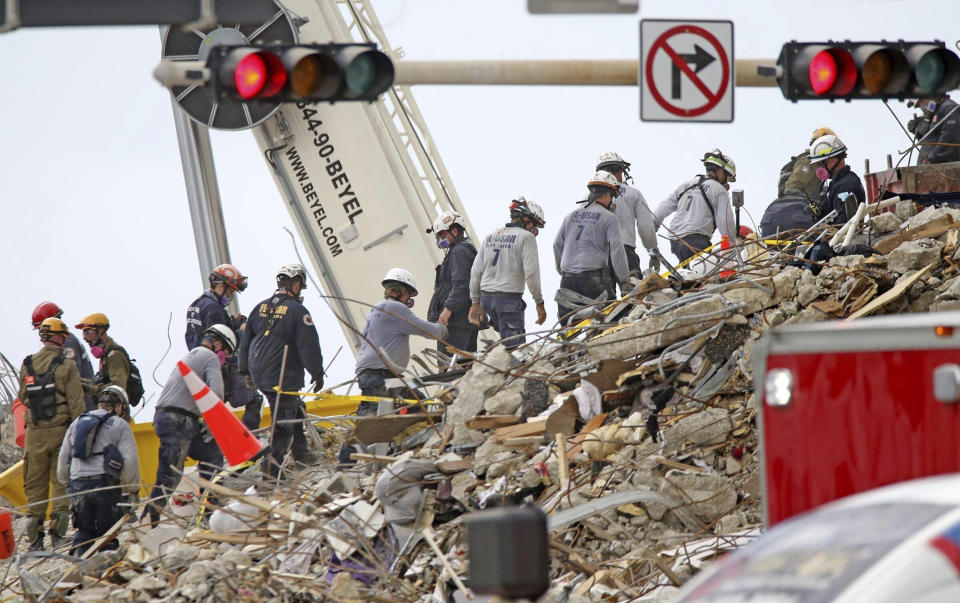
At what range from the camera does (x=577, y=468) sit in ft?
28.0

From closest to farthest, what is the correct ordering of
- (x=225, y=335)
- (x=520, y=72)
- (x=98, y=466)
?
(x=520, y=72), (x=98, y=466), (x=225, y=335)

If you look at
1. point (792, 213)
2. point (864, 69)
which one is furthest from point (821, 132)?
point (864, 69)

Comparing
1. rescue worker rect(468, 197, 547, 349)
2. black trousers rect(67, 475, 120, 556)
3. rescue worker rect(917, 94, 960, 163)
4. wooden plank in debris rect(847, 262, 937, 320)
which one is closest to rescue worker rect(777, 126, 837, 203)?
rescue worker rect(917, 94, 960, 163)

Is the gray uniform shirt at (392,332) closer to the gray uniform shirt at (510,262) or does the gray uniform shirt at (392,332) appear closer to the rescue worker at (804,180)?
the gray uniform shirt at (510,262)

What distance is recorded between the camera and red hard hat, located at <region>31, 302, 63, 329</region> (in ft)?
52.8

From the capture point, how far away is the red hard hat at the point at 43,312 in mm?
16094

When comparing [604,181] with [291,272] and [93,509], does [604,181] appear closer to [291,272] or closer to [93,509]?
[291,272]

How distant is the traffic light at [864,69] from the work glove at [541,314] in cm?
594

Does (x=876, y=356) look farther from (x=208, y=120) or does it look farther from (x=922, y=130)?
(x=208, y=120)

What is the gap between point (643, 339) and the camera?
9328mm

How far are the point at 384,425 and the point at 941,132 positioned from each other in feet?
21.7

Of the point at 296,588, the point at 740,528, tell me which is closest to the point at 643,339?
the point at 740,528

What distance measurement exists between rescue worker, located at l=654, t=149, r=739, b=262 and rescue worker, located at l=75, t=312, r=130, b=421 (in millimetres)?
6153

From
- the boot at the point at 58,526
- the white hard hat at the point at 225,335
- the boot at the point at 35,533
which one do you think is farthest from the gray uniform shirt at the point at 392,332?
the boot at the point at 35,533
